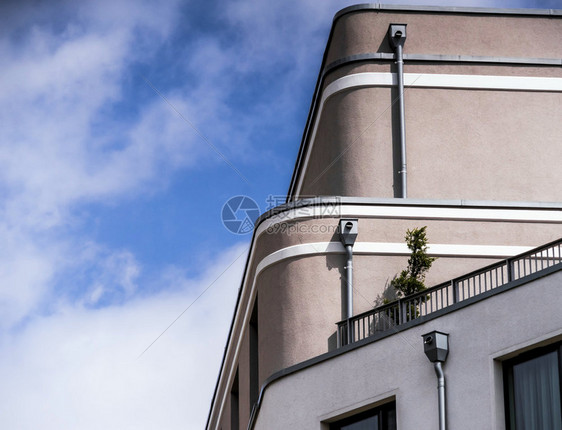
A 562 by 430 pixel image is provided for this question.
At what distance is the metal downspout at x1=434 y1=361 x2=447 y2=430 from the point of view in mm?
14547

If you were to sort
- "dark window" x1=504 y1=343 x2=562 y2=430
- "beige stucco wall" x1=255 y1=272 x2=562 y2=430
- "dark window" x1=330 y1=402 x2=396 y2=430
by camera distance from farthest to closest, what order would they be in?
"dark window" x1=330 y1=402 x2=396 y2=430, "beige stucco wall" x1=255 y1=272 x2=562 y2=430, "dark window" x1=504 y1=343 x2=562 y2=430

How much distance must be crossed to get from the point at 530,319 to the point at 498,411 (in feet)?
3.91

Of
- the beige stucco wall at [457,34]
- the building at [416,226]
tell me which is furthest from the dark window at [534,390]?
the beige stucco wall at [457,34]

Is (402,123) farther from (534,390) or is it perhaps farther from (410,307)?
(534,390)

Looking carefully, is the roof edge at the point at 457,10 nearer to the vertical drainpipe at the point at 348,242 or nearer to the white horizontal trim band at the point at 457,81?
the white horizontal trim band at the point at 457,81

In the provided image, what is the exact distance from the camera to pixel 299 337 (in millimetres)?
19438

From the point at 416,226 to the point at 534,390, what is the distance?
6712 mm

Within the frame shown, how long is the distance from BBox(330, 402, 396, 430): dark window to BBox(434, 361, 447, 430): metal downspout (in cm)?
106

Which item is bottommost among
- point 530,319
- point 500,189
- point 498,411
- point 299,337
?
point 498,411

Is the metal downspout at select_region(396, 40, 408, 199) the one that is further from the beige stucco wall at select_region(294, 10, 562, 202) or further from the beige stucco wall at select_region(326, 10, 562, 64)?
the beige stucco wall at select_region(326, 10, 562, 64)

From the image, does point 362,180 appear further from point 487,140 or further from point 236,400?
point 236,400

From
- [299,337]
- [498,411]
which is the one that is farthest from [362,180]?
[498,411]

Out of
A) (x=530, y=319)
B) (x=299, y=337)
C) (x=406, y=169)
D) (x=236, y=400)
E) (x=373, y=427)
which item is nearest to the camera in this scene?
(x=530, y=319)

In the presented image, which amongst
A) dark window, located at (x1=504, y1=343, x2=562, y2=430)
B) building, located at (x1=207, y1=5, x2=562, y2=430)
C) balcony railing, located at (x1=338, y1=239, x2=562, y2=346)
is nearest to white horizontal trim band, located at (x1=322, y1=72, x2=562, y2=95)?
building, located at (x1=207, y1=5, x2=562, y2=430)
